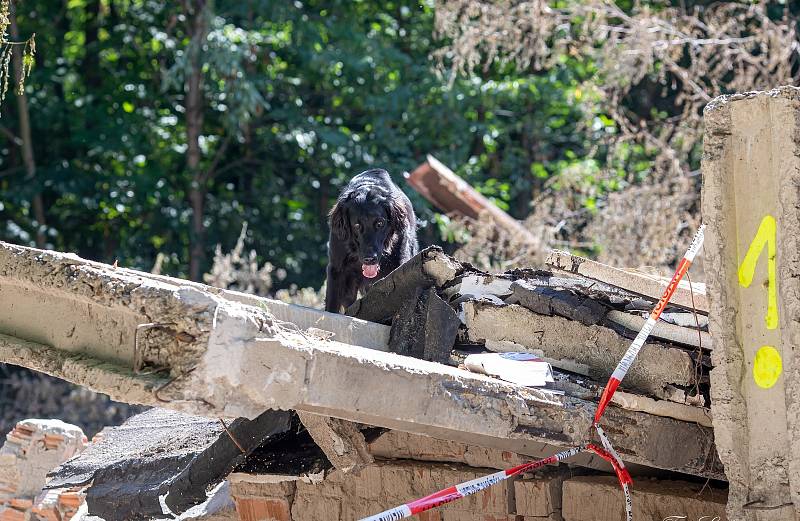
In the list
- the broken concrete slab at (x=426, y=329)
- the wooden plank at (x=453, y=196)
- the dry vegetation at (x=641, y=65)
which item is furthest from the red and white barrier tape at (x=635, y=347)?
the wooden plank at (x=453, y=196)

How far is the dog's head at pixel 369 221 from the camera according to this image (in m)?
6.94

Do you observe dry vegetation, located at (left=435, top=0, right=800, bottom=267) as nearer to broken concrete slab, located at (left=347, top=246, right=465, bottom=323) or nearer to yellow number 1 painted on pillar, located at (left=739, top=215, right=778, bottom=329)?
broken concrete slab, located at (left=347, top=246, right=465, bottom=323)

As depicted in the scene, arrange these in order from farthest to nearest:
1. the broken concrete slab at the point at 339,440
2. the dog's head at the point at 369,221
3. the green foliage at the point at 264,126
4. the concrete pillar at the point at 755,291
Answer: the green foliage at the point at 264,126
the dog's head at the point at 369,221
the broken concrete slab at the point at 339,440
the concrete pillar at the point at 755,291

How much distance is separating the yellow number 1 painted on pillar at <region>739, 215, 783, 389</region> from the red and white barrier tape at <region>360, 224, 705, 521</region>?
0.73 ft

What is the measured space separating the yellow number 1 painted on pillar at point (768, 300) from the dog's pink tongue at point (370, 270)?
367 cm

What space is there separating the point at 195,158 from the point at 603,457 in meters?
12.2

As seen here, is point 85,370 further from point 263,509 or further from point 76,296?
point 263,509

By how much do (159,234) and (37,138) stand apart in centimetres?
236

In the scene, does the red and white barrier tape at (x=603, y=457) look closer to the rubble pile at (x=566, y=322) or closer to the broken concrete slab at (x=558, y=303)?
the rubble pile at (x=566, y=322)

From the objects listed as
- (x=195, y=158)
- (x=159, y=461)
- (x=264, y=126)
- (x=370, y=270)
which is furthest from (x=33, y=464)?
(x=264, y=126)

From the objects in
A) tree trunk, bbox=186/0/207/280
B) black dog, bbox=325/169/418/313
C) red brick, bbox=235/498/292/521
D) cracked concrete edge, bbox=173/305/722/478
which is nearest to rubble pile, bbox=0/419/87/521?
red brick, bbox=235/498/292/521

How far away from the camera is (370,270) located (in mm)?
6816

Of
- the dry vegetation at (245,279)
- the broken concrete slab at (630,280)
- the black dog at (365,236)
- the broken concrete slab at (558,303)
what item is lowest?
the broken concrete slab at (558,303)

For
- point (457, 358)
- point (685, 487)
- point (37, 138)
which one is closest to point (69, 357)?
point (457, 358)
